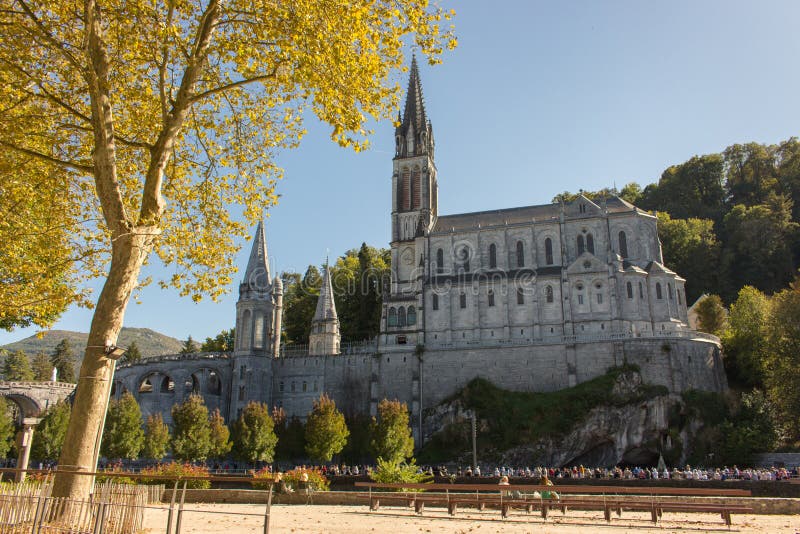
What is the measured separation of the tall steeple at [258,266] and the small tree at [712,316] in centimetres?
3773

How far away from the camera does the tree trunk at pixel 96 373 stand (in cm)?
1088

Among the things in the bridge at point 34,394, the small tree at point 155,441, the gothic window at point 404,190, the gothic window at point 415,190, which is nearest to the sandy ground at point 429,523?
the small tree at point 155,441

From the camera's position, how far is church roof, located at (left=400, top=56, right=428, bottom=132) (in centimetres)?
7100

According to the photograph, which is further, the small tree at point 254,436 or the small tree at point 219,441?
Answer: the small tree at point 254,436

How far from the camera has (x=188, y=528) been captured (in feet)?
44.0

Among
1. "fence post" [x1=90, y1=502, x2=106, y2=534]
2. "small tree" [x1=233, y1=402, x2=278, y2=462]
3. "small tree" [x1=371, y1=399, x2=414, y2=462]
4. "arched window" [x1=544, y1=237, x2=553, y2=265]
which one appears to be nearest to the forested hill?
"arched window" [x1=544, y1=237, x2=553, y2=265]

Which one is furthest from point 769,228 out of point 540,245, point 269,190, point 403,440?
point 269,190

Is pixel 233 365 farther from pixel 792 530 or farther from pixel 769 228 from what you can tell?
pixel 769 228

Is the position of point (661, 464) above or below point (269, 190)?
below

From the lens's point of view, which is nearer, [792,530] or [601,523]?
[792,530]

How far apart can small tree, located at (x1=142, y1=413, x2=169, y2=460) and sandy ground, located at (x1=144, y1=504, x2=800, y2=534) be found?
1169 inches

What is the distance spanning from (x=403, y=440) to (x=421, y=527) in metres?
28.9

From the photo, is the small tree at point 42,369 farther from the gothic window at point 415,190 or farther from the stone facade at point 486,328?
the gothic window at point 415,190

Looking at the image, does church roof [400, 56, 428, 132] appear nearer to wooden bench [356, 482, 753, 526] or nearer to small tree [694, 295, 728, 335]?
small tree [694, 295, 728, 335]
